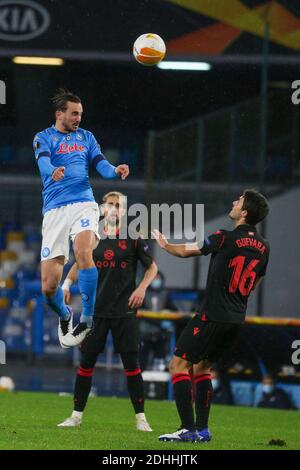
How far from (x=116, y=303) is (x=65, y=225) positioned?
857mm

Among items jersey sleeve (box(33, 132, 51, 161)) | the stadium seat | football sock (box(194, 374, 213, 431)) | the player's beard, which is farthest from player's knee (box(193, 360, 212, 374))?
the stadium seat

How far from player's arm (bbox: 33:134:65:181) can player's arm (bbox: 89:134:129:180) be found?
40 cm

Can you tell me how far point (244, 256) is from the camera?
787cm

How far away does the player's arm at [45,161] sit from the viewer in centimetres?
787

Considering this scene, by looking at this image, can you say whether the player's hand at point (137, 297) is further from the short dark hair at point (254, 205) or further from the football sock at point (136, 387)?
the short dark hair at point (254, 205)

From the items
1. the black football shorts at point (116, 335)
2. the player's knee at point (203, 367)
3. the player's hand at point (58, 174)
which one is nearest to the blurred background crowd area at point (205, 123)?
the black football shorts at point (116, 335)

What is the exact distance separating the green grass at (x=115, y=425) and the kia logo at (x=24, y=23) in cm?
479

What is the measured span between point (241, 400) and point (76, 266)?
4.58 m

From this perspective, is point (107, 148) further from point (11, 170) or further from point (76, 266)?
point (76, 266)

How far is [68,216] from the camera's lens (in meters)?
8.75

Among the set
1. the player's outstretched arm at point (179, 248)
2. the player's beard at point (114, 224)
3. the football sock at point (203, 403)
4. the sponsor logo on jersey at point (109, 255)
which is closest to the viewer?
the player's outstretched arm at point (179, 248)

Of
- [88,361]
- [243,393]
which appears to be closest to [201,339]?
[88,361]

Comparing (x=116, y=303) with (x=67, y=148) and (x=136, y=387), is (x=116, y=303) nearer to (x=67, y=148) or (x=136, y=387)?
(x=136, y=387)
